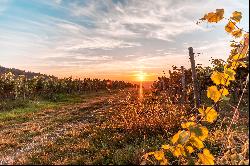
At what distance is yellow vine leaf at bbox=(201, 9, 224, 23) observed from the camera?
4008 mm

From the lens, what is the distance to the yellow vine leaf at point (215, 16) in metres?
4.01

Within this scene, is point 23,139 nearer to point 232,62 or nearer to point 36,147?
point 36,147

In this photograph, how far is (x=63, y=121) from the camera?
15.6 metres

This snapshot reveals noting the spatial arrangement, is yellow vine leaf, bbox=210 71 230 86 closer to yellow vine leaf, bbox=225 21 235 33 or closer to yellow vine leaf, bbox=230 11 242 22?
yellow vine leaf, bbox=225 21 235 33

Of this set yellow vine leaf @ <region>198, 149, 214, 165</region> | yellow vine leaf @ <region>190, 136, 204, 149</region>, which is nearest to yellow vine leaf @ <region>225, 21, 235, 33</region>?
yellow vine leaf @ <region>190, 136, 204, 149</region>

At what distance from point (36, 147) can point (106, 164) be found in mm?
2881

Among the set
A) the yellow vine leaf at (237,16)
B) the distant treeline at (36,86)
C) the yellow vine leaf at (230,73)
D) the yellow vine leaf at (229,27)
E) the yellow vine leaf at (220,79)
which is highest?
the yellow vine leaf at (237,16)

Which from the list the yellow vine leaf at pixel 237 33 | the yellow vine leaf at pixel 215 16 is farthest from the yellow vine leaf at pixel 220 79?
the yellow vine leaf at pixel 215 16

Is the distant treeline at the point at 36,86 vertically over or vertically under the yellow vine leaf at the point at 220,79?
under

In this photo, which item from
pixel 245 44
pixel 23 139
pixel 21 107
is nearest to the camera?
pixel 245 44

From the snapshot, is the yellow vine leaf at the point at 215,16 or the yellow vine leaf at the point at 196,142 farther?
the yellow vine leaf at the point at 196,142

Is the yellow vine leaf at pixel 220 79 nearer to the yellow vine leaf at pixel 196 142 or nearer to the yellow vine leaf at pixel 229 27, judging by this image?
the yellow vine leaf at pixel 229 27

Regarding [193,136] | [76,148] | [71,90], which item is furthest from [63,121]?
[71,90]

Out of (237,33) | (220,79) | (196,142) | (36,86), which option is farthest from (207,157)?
(36,86)
